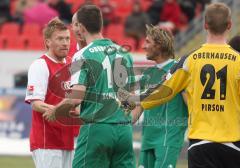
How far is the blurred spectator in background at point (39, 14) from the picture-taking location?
22.1 metres

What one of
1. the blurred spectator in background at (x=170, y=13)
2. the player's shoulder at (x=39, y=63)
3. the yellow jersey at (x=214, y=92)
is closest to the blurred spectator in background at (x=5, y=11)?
the blurred spectator in background at (x=170, y=13)

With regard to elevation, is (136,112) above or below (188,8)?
below

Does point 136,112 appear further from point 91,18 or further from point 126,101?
point 91,18

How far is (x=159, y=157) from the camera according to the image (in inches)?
374

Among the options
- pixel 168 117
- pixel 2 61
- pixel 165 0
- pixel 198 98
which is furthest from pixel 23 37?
pixel 198 98

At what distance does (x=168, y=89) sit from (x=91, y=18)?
997 millimetres

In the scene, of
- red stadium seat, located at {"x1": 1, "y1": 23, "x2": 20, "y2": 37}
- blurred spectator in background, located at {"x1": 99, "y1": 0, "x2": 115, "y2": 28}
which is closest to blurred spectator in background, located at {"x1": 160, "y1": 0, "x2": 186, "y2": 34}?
blurred spectator in background, located at {"x1": 99, "y1": 0, "x2": 115, "y2": 28}

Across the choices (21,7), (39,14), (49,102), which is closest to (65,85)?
(49,102)

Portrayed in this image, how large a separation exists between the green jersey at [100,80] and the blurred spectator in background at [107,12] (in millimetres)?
14631

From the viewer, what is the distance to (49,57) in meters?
9.16

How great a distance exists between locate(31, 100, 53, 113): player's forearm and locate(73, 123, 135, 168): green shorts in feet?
2.07

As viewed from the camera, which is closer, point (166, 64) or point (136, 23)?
point (166, 64)

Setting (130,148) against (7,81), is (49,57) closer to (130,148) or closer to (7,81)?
(130,148)

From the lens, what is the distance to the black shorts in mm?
7523
